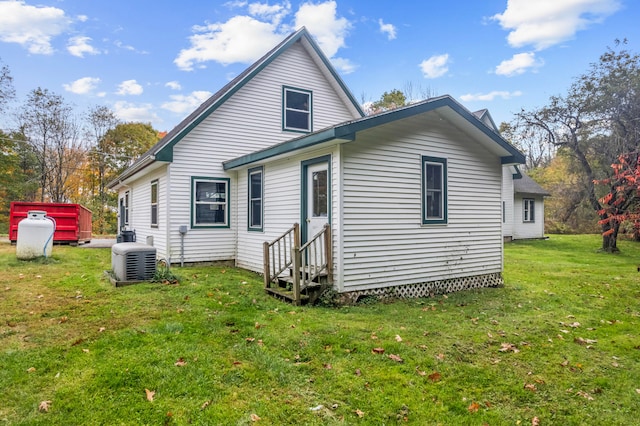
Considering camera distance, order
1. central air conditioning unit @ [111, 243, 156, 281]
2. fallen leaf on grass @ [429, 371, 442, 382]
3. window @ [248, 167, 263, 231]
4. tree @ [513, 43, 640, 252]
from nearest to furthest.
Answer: fallen leaf on grass @ [429, 371, 442, 382] < central air conditioning unit @ [111, 243, 156, 281] < window @ [248, 167, 263, 231] < tree @ [513, 43, 640, 252]

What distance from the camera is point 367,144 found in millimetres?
6781

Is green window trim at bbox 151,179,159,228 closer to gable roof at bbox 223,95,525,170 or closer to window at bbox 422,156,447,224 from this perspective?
gable roof at bbox 223,95,525,170

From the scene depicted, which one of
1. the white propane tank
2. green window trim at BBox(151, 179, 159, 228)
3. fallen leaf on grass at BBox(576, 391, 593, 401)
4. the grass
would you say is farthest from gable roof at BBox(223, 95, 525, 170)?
the white propane tank

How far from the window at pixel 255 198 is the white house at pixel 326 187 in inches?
1.3

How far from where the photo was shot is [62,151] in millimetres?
26859

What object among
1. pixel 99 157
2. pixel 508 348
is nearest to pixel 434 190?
pixel 508 348

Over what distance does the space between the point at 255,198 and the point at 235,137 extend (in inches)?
97.6

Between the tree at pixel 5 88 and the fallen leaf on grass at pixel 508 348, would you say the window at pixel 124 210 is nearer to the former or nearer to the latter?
the tree at pixel 5 88

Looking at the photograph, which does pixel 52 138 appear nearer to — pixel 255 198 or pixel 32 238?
pixel 32 238

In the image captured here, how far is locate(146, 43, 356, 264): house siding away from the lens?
987 centimetres

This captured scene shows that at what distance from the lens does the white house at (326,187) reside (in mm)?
6648

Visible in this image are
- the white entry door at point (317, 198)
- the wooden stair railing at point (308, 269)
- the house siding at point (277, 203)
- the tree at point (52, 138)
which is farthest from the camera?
the tree at point (52, 138)

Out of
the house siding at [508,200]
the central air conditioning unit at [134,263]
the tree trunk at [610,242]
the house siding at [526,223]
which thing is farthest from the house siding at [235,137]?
the house siding at [526,223]

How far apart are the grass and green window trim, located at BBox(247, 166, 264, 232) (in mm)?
2407
